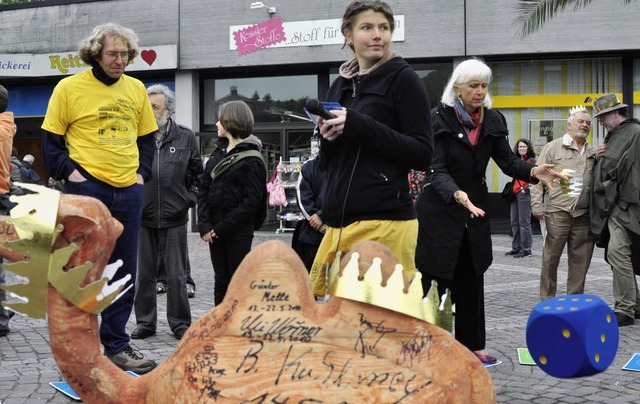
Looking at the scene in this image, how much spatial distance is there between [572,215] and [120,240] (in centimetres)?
445

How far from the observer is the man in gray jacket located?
562cm

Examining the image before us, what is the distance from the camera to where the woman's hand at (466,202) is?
3.89 meters

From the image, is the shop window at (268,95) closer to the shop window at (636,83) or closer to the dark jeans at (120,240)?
the shop window at (636,83)

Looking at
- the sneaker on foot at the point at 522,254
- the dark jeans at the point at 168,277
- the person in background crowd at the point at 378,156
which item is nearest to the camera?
the person in background crowd at the point at 378,156

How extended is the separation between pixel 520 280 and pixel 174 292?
5.04 meters

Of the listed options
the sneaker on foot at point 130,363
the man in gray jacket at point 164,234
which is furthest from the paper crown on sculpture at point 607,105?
the sneaker on foot at point 130,363

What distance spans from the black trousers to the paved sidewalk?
35cm

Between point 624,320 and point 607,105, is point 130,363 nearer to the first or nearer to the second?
point 624,320

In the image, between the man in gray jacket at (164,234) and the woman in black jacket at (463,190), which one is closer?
the woman in black jacket at (463,190)

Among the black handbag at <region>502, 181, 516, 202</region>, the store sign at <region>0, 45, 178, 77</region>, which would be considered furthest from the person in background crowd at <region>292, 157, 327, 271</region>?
the store sign at <region>0, 45, 178, 77</region>

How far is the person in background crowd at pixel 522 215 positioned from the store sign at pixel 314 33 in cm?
465

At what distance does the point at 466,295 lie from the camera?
4.30 meters
